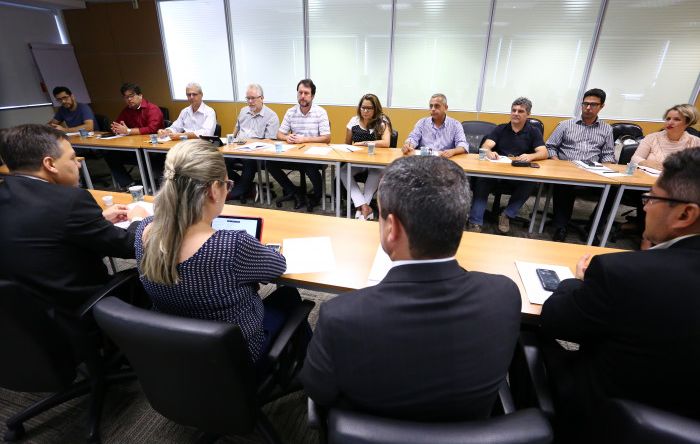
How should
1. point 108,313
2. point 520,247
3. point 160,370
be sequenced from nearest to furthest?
1. point 108,313
2. point 160,370
3. point 520,247

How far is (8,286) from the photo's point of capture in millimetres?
1017

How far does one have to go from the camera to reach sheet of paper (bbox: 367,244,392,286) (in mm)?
1399

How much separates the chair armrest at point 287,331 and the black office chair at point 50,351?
76 centimetres

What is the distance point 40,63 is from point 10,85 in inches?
25.4

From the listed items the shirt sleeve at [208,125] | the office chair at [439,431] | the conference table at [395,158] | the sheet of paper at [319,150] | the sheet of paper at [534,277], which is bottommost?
the sheet of paper at [534,277]

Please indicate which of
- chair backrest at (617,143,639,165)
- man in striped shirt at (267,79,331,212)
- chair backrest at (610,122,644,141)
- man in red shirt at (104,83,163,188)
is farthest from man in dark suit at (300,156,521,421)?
chair backrest at (610,122,644,141)

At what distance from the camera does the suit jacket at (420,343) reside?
0.69 metres

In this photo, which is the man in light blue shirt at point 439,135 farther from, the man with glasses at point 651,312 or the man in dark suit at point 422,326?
the man in dark suit at point 422,326

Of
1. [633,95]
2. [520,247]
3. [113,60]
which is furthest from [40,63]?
[633,95]

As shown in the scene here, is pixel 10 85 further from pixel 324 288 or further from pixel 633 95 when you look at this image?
pixel 633 95

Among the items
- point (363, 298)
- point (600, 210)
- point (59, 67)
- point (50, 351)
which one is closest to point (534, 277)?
point (363, 298)

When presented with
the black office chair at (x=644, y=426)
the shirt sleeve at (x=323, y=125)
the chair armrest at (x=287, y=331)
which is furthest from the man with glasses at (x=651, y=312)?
the shirt sleeve at (x=323, y=125)

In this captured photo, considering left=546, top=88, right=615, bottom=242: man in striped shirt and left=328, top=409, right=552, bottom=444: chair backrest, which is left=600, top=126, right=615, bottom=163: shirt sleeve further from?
left=328, top=409, right=552, bottom=444: chair backrest

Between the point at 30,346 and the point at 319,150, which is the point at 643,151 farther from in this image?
the point at 30,346
